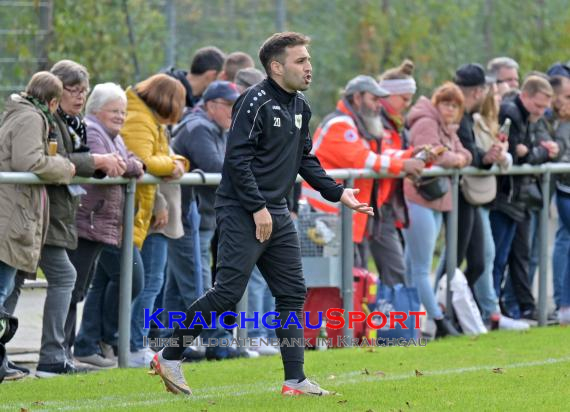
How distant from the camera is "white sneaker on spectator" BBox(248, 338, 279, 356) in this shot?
Result: 11438 mm

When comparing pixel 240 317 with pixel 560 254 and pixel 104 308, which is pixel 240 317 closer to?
pixel 104 308

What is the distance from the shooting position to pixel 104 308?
10898mm

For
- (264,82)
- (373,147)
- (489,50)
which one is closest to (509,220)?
(373,147)

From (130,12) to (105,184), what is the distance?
569cm

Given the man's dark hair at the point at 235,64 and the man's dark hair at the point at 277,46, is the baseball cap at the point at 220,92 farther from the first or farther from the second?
the man's dark hair at the point at 277,46

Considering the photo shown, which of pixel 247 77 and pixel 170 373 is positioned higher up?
pixel 247 77

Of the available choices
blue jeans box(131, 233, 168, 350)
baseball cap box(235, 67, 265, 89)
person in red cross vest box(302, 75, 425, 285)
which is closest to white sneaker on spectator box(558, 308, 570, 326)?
person in red cross vest box(302, 75, 425, 285)

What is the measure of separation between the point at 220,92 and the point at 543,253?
3.80 meters

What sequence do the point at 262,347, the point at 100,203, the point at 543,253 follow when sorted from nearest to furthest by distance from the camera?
the point at 100,203, the point at 262,347, the point at 543,253

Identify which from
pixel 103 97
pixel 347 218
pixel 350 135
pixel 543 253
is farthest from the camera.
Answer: pixel 543 253

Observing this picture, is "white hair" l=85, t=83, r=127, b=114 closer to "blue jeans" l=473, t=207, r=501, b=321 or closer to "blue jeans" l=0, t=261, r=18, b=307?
"blue jeans" l=0, t=261, r=18, b=307

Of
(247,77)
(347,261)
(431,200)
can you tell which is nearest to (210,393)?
(347,261)

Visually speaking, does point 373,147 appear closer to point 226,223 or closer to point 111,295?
point 111,295

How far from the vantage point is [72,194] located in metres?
10.0
